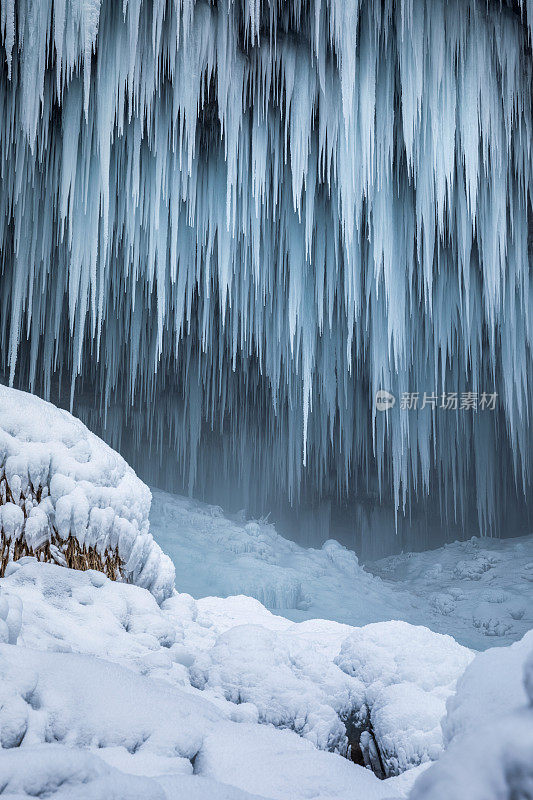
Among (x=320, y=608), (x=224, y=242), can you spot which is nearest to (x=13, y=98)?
(x=224, y=242)

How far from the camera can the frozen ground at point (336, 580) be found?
571 cm

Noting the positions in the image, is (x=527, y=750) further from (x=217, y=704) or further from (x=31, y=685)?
(x=217, y=704)

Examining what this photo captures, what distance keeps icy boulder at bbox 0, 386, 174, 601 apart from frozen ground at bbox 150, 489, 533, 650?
9.94ft

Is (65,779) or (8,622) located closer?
(65,779)

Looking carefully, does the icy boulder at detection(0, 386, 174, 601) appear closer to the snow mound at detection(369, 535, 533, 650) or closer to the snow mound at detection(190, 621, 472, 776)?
the snow mound at detection(190, 621, 472, 776)

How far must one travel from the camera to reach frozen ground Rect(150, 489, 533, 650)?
5.71m

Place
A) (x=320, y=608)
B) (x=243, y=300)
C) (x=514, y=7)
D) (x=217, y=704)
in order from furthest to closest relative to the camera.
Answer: (x=320, y=608) < (x=243, y=300) < (x=514, y=7) < (x=217, y=704)

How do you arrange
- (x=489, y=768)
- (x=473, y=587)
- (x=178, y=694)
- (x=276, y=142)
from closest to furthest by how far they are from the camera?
(x=489, y=768)
(x=178, y=694)
(x=276, y=142)
(x=473, y=587)

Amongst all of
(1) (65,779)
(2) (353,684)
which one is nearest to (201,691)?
(2) (353,684)

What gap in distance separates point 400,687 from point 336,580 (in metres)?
4.81

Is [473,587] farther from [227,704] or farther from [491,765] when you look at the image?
[491,765]

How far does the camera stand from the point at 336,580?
21.4ft

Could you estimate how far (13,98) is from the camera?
2.80 m

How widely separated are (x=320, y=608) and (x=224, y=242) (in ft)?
12.8
